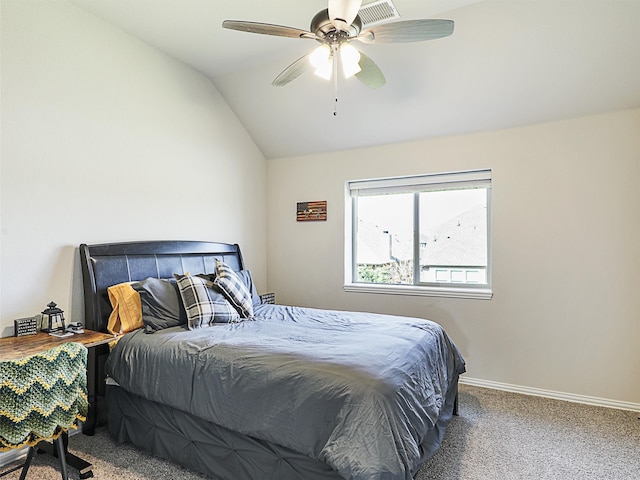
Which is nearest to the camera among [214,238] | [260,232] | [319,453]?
[319,453]

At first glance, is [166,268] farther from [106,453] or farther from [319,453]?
[319,453]

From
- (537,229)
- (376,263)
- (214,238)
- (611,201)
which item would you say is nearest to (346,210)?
(376,263)

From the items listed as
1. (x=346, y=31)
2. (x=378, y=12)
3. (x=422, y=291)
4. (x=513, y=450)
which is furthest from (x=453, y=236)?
(x=346, y=31)

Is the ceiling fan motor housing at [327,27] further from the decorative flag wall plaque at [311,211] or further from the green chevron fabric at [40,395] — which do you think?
the decorative flag wall plaque at [311,211]

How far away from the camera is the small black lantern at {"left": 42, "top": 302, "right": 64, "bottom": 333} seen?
7.66ft

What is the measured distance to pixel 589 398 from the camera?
3.02m

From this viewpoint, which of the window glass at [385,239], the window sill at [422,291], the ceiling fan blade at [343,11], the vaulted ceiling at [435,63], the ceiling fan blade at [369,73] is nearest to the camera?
the ceiling fan blade at [343,11]

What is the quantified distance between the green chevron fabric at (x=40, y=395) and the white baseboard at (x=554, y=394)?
3089 mm

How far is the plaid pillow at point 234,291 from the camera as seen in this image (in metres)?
2.90

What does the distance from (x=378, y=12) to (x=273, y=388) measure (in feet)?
7.96

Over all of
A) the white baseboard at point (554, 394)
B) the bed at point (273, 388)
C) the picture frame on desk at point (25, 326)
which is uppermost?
the picture frame on desk at point (25, 326)

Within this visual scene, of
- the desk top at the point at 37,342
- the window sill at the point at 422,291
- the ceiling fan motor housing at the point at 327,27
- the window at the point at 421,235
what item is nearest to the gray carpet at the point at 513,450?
the desk top at the point at 37,342

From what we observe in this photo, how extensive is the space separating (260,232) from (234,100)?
148 cm

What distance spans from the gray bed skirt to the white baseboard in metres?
1.01
